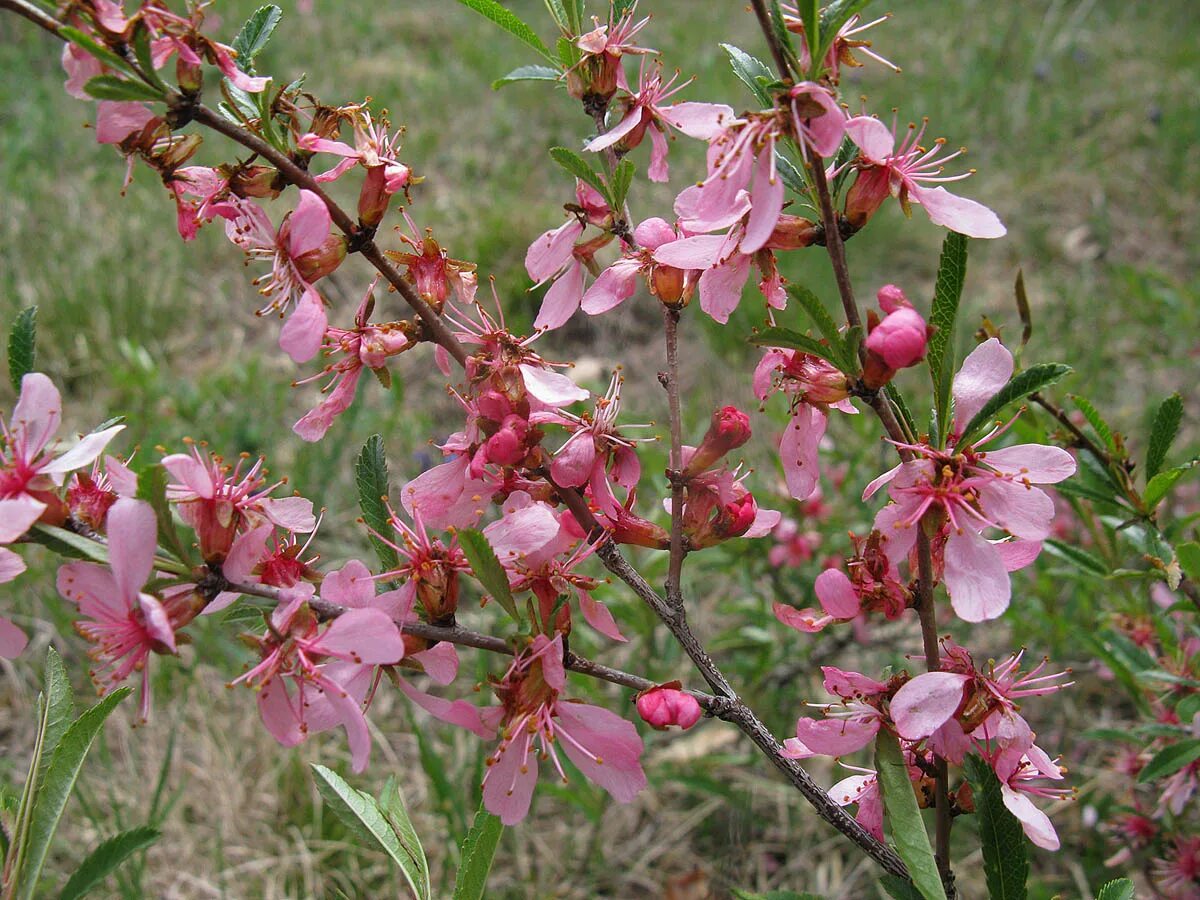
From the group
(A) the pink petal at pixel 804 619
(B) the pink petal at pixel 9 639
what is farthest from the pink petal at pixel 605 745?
(B) the pink petal at pixel 9 639

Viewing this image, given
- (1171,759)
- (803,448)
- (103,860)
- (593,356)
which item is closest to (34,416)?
(103,860)

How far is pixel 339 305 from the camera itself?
3.97 meters

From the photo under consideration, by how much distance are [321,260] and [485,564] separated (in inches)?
15.2

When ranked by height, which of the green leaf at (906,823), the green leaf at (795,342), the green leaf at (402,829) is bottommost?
the green leaf at (402,829)

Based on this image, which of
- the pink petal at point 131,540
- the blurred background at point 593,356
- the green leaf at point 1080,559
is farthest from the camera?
the blurred background at point 593,356

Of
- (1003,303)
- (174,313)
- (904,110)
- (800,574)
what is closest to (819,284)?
(1003,303)

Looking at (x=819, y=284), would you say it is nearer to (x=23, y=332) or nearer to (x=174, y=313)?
(x=174, y=313)

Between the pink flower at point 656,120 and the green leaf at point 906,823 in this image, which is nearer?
the green leaf at point 906,823

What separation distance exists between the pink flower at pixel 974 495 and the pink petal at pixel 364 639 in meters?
0.47

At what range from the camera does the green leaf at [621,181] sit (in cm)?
101

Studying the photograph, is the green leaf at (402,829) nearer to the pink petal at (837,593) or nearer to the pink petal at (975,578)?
the pink petal at (837,593)

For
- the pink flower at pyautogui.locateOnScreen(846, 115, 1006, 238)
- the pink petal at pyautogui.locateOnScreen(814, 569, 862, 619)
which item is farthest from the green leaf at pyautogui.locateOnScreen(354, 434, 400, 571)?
the pink flower at pyautogui.locateOnScreen(846, 115, 1006, 238)

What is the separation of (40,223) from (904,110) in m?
4.37

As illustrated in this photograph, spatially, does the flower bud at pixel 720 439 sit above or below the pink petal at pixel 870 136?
below
